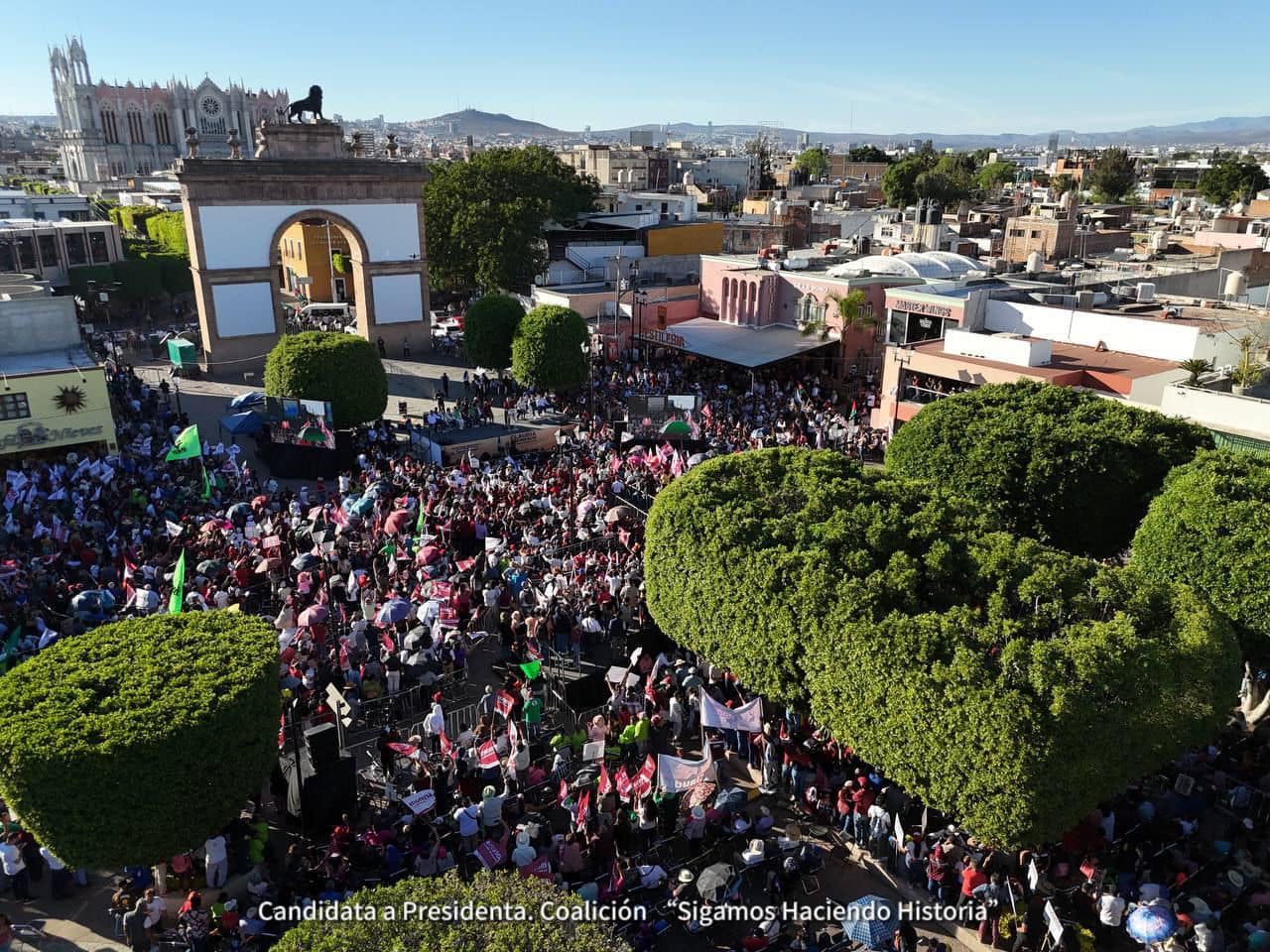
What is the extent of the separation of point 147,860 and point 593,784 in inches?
223

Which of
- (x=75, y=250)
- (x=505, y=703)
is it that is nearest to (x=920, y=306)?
→ (x=505, y=703)

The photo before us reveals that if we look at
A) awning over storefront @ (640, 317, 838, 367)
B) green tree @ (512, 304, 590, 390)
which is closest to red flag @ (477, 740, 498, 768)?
green tree @ (512, 304, 590, 390)

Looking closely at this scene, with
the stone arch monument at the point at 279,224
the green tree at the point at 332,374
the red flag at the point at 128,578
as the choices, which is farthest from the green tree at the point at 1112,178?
the red flag at the point at 128,578

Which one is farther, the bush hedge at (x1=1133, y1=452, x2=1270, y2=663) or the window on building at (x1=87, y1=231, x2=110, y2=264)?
the window on building at (x1=87, y1=231, x2=110, y2=264)

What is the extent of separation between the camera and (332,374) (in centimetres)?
2828

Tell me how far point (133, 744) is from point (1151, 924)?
1161cm

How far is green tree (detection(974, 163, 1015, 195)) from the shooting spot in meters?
99.3

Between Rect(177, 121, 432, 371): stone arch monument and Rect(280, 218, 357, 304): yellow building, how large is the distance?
13.5m

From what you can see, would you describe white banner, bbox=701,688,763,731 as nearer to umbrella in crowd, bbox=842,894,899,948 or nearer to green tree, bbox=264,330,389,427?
umbrella in crowd, bbox=842,894,899,948

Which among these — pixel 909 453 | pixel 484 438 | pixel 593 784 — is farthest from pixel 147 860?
pixel 484 438

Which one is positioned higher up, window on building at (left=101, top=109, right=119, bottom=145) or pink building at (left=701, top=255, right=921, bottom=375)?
window on building at (left=101, top=109, right=119, bottom=145)

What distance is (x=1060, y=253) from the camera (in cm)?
5200

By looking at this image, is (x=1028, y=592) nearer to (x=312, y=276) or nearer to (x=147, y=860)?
(x=147, y=860)

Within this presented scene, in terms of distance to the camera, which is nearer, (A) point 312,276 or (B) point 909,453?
(B) point 909,453
